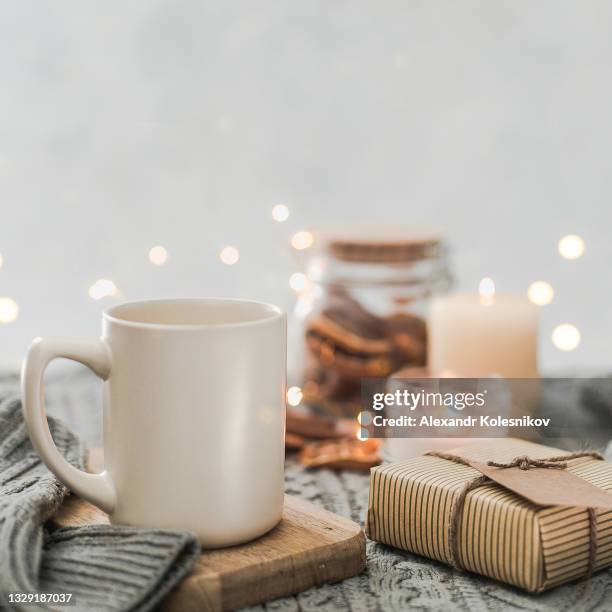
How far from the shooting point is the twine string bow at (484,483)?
1.87 feet

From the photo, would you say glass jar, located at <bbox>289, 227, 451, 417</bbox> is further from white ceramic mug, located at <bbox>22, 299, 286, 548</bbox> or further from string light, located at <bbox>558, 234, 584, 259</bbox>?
string light, located at <bbox>558, 234, 584, 259</bbox>

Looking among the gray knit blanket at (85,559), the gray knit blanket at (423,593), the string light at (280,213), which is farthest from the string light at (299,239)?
the gray knit blanket at (85,559)

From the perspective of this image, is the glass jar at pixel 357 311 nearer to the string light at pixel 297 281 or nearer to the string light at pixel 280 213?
the string light at pixel 297 281

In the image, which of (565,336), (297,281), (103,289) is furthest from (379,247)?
(103,289)

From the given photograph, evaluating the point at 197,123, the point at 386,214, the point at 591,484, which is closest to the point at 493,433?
the point at 591,484

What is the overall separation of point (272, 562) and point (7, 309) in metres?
1.15

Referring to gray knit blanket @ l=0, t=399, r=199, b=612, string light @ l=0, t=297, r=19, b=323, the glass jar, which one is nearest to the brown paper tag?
gray knit blanket @ l=0, t=399, r=199, b=612

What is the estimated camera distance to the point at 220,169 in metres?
1.57

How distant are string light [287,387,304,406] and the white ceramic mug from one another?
1.39ft

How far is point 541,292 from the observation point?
1.55 metres

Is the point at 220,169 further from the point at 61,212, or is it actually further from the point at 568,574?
the point at 568,574

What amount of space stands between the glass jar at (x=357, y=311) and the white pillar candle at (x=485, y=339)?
3 centimetres

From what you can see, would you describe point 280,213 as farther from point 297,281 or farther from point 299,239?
point 297,281

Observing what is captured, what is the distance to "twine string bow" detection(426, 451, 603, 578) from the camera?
0.57 metres
